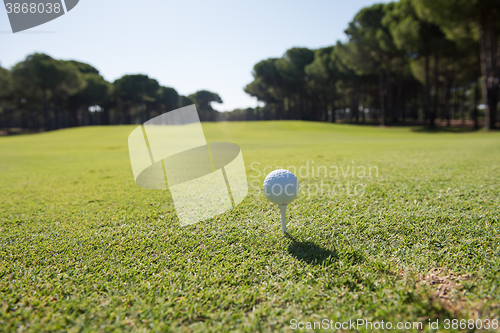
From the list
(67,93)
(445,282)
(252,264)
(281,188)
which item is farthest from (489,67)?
(67,93)

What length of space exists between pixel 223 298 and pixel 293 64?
181ft

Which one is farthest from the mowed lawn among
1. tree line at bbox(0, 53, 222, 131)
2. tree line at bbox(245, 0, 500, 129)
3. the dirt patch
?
tree line at bbox(0, 53, 222, 131)

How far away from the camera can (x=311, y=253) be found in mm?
2102

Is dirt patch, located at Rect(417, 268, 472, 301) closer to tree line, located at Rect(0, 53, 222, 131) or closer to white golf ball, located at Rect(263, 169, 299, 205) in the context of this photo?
white golf ball, located at Rect(263, 169, 299, 205)

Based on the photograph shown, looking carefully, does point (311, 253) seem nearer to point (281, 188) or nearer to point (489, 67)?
point (281, 188)

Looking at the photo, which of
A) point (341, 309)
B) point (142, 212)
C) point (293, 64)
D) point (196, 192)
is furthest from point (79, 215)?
point (293, 64)

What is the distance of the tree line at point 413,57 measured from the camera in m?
20.4

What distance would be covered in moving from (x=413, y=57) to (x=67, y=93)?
53.3m

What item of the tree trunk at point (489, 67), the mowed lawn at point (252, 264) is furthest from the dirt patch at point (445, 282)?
the tree trunk at point (489, 67)

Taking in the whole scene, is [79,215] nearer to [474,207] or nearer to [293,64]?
[474,207]

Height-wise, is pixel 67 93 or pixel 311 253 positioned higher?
pixel 67 93

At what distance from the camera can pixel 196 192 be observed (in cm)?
415

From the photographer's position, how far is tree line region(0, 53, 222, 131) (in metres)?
40.6

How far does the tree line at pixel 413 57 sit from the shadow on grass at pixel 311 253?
2555 centimetres
